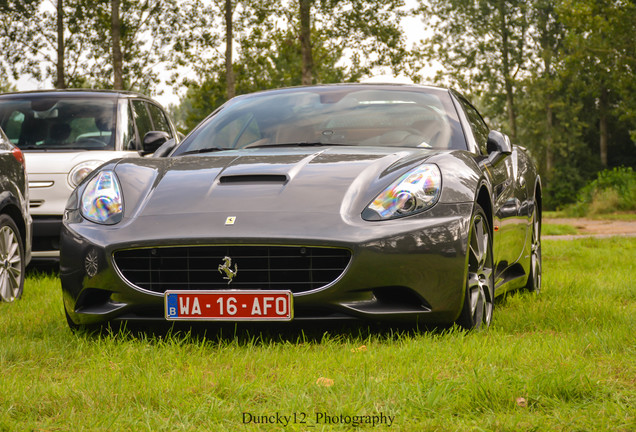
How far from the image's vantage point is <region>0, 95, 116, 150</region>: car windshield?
28.2ft

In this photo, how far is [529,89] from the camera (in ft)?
175

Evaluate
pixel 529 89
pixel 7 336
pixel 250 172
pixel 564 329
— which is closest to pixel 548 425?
pixel 564 329

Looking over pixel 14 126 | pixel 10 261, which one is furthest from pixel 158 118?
pixel 10 261

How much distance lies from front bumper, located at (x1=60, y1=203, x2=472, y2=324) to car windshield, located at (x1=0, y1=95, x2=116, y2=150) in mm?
4541

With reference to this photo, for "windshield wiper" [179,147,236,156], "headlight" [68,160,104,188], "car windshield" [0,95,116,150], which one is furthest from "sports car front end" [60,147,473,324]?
"car windshield" [0,95,116,150]

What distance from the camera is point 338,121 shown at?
5.38m

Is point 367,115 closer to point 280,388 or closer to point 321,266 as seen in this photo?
point 321,266

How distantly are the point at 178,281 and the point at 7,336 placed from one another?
39.9 inches

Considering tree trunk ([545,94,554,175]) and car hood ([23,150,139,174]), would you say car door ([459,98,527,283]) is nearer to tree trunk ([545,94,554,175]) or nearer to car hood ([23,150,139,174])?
car hood ([23,150,139,174])

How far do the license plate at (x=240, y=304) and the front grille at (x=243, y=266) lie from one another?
0.27ft

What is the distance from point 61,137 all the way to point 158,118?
1.85 metres

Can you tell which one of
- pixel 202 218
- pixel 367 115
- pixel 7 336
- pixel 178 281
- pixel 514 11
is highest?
pixel 514 11

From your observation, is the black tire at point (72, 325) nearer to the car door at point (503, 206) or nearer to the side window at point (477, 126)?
the car door at point (503, 206)

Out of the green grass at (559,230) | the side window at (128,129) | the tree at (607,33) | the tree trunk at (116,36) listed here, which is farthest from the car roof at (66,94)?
the tree at (607,33)
